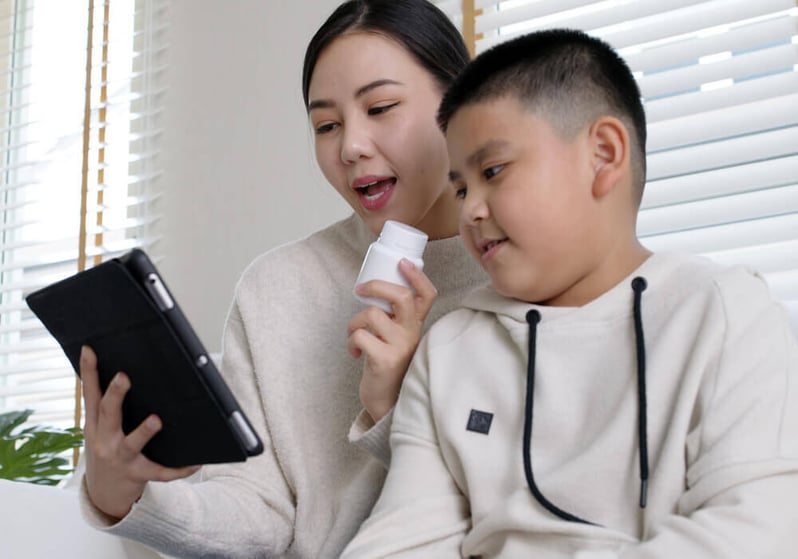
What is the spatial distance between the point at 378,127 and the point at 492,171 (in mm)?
328

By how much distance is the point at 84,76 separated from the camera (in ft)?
11.4

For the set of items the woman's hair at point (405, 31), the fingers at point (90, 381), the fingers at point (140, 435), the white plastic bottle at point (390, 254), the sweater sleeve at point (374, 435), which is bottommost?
the sweater sleeve at point (374, 435)

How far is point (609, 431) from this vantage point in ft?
3.18

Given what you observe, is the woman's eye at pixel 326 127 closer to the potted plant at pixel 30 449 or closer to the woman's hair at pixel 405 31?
the woman's hair at pixel 405 31

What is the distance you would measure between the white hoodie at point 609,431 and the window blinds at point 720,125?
0.92m

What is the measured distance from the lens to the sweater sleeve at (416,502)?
1.04 meters

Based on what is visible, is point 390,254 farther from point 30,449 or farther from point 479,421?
point 30,449

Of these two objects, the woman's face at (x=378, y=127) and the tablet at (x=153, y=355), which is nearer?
the tablet at (x=153, y=355)

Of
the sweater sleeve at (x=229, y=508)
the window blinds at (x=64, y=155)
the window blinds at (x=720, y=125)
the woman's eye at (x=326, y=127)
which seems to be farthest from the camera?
the window blinds at (x=64, y=155)

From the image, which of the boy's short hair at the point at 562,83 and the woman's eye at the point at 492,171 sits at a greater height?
the boy's short hair at the point at 562,83

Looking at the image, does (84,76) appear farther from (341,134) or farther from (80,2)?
(341,134)

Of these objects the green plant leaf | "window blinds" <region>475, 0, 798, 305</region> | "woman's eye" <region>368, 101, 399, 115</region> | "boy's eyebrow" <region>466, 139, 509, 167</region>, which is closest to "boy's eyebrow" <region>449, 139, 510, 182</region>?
"boy's eyebrow" <region>466, 139, 509, 167</region>

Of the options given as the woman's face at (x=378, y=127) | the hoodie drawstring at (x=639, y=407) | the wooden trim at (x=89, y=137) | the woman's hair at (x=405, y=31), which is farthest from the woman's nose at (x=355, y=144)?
the wooden trim at (x=89, y=137)

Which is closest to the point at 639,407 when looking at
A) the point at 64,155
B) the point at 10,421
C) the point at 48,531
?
the point at 48,531
